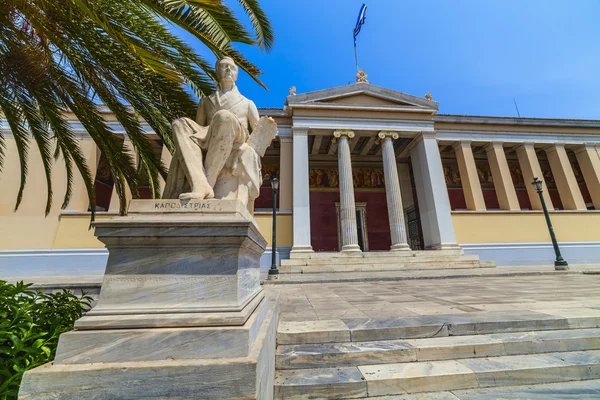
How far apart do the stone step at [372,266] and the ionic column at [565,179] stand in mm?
8589

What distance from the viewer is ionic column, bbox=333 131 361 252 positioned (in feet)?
39.6

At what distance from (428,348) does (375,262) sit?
9146 millimetres

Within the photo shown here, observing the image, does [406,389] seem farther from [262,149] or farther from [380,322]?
[262,149]

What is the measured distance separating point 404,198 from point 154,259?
57.4 feet

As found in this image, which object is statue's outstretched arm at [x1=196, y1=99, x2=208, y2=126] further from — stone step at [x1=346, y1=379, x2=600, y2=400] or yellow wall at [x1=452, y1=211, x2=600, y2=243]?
yellow wall at [x1=452, y1=211, x2=600, y2=243]

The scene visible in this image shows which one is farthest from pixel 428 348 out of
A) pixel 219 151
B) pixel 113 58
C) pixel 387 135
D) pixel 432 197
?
pixel 387 135

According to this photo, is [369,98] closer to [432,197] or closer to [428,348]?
[432,197]

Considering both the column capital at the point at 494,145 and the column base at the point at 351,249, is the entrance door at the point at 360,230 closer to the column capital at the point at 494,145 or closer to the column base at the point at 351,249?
the column base at the point at 351,249

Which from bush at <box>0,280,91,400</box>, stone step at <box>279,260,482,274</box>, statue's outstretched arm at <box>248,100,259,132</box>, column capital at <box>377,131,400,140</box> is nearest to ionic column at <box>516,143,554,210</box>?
stone step at <box>279,260,482,274</box>

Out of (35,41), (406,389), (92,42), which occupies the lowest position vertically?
(406,389)

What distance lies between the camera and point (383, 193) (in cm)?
1775

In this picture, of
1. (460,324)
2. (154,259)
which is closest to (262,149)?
(154,259)

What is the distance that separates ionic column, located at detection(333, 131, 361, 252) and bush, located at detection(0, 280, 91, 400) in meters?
10.3

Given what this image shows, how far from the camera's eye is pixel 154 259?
1661 mm
